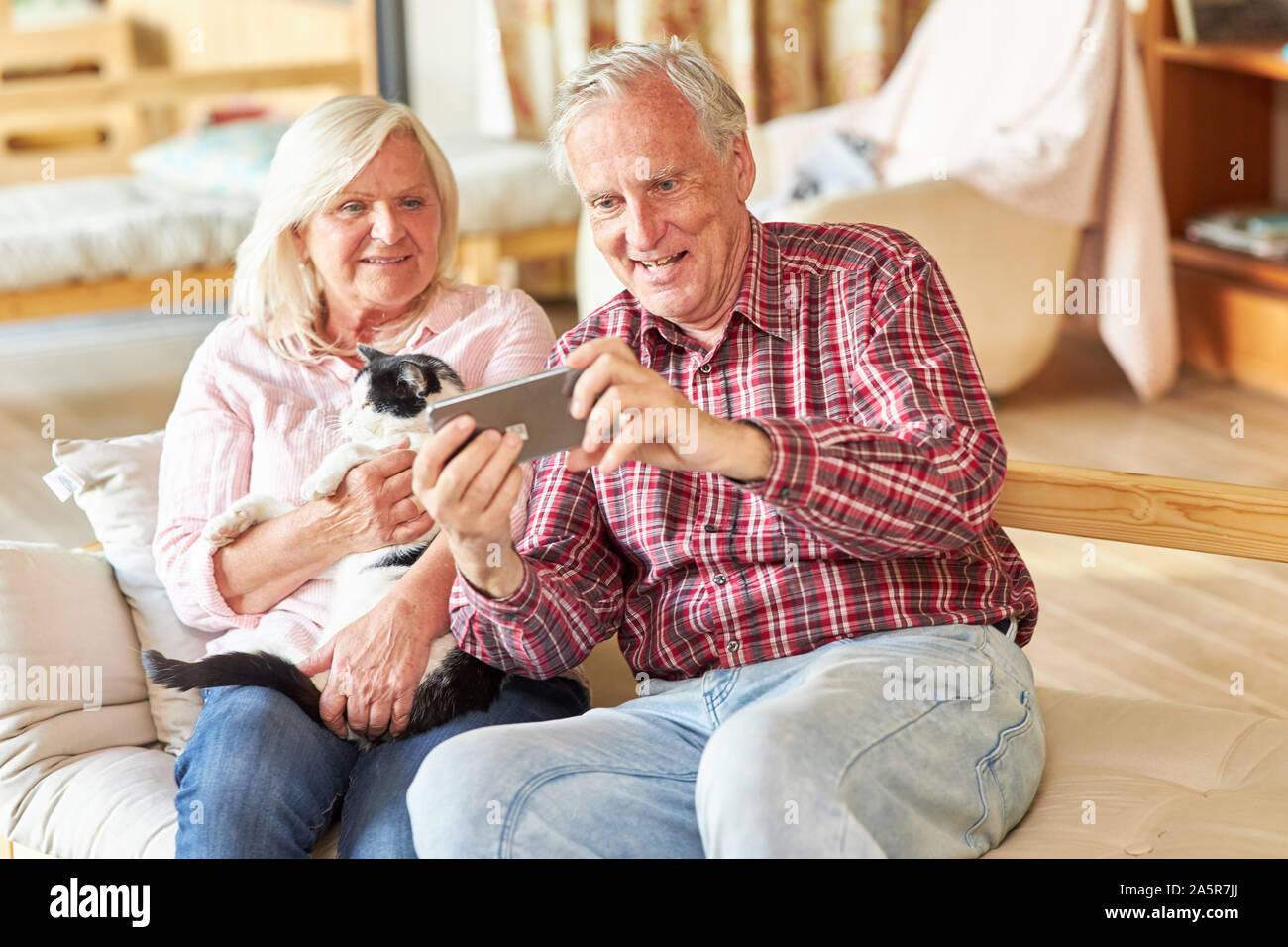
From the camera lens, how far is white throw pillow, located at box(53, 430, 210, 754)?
5.30ft

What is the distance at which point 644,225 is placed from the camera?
1.41 meters

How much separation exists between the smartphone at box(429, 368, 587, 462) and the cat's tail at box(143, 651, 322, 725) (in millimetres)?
400

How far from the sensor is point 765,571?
1398mm

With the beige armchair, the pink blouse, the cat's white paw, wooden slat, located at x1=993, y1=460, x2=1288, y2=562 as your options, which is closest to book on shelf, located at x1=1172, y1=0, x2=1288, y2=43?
the beige armchair

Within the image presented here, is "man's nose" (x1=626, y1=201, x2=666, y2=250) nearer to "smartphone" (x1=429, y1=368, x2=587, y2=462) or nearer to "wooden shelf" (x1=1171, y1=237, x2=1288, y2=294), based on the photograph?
"smartphone" (x1=429, y1=368, x2=587, y2=462)

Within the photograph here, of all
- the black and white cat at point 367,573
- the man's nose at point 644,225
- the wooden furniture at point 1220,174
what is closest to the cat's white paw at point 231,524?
the black and white cat at point 367,573

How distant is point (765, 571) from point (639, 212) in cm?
37

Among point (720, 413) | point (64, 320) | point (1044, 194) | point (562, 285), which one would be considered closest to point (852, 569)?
point (720, 413)

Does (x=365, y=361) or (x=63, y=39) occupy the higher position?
(x=63, y=39)

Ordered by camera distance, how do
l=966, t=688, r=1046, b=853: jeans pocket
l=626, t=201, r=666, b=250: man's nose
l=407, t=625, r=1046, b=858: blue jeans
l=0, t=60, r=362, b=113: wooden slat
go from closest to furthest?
l=407, t=625, r=1046, b=858: blue jeans < l=966, t=688, r=1046, b=853: jeans pocket < l=626, t=201, r=666, b=250: man's nose < l=0, t=60, r=362, b=113: wooden slat

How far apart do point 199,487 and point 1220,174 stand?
3372 mm

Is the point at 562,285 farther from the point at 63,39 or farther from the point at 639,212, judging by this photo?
the point at 639,212

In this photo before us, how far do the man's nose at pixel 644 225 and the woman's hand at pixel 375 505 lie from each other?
357 millimetres
